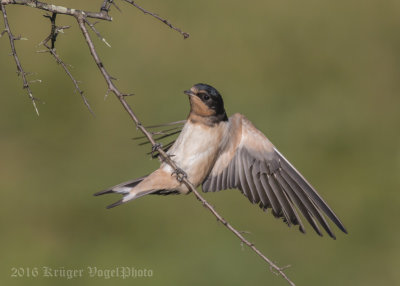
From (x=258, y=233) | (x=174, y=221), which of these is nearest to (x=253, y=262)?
(x=258, y=233)

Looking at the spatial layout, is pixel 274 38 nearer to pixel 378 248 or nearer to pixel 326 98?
pixel 326 98

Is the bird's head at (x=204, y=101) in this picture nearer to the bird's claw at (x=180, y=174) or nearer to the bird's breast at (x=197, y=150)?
the bird's breast at (x=197, y=150)

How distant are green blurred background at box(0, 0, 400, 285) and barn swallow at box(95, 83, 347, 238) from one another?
239 centimetres

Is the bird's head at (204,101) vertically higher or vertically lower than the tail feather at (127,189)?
higher

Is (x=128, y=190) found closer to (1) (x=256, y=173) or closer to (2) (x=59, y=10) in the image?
(1) (x=256, y=173)

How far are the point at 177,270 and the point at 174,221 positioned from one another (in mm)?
687

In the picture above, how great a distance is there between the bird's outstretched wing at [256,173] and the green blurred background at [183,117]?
7.78 feet

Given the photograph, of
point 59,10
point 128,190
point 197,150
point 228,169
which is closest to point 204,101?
point 197,150

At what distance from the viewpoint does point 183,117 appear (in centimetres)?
835

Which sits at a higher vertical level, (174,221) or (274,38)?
(274,38)

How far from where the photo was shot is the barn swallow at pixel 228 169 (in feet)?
14.4

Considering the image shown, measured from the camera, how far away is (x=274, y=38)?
9891 mm

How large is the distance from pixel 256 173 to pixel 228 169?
0.48ft

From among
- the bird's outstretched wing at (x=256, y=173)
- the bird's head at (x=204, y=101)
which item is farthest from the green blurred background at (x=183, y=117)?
the bird's head at (x=204, y=101)
